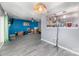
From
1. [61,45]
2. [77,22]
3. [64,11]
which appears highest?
[64,11]

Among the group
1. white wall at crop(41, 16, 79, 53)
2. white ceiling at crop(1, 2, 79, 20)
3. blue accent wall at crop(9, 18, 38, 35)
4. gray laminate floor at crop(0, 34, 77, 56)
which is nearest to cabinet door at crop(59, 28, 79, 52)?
white wall at crop(41, 16, 79, 53)

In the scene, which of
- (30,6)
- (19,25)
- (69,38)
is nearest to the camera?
(30,6)

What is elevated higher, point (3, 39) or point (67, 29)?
point (67, 29)

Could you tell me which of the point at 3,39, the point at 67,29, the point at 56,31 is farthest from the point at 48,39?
the point at 3,39

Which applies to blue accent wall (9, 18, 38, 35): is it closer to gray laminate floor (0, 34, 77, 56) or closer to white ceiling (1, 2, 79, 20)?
gray laminate floor (0, 34, 77, 56)

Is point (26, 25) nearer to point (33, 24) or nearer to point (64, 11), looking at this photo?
point (33, 24)

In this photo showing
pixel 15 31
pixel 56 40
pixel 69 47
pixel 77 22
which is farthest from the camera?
pixel 15 31

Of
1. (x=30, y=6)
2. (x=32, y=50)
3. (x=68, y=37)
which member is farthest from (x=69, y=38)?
(x=30, y=6)

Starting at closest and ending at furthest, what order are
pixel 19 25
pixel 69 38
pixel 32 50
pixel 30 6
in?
pixel 30 6 → pixel 69 38 → pixel 32 50 → pixel 19 25

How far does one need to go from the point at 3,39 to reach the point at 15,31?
3205 mm

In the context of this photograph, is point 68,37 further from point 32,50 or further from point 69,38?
point 32,50

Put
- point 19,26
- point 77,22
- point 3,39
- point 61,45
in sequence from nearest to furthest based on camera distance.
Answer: point 77,22
point 61,45
point 3,39
point 19,26

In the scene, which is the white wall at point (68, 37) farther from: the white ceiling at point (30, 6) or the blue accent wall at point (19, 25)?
the blue accent wall at point (19, 25)

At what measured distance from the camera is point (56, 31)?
4613 millimetres
